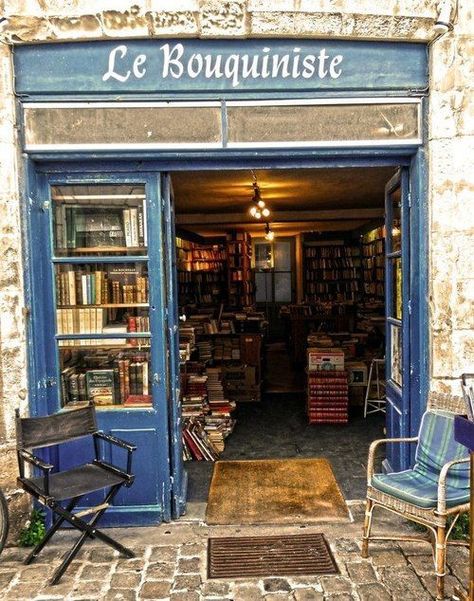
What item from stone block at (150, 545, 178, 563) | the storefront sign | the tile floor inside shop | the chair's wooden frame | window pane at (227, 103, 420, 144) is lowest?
stone block at (150, 545, 178, 563)

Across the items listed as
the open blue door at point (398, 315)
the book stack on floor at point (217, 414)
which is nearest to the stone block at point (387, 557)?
the open blue door at point (398, 315)

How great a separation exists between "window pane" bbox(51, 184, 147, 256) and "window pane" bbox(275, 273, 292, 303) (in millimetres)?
11976

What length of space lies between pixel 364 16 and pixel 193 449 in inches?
154

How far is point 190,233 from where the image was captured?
11.6 meters

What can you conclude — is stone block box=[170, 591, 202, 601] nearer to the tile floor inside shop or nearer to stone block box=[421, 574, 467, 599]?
the tile floor inside shop

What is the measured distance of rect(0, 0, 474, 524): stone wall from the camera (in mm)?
3586

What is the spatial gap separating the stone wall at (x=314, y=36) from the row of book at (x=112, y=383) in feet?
1.42

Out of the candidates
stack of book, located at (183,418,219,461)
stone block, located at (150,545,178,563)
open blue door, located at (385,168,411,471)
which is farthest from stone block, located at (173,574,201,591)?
stack of book, located at (183,418,219,461)

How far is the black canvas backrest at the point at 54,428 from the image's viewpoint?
3.41 m

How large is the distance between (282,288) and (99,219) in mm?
12071

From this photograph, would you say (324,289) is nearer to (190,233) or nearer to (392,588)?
(190,233)

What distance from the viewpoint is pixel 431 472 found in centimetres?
354

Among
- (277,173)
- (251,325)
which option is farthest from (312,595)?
(251,325)

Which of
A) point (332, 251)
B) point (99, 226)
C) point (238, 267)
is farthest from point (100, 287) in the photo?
point (332, 251)
